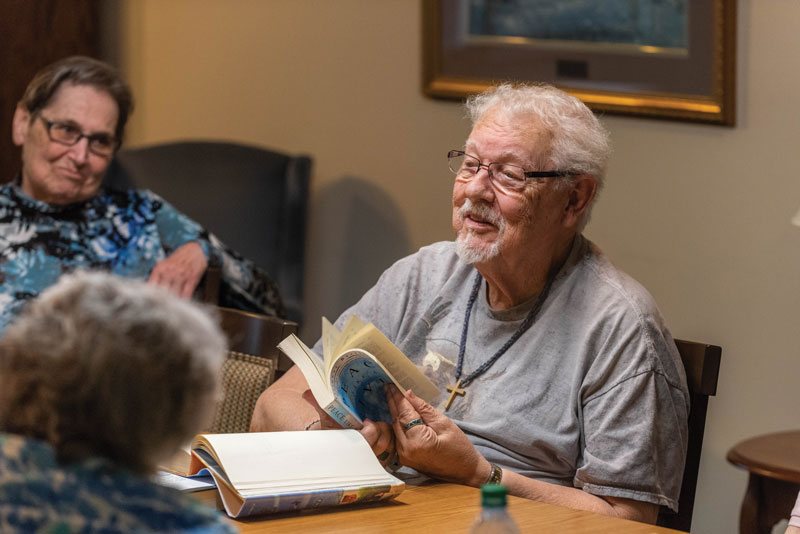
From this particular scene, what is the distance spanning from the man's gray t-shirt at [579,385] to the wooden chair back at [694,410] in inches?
1.0

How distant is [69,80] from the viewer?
8.55 feet

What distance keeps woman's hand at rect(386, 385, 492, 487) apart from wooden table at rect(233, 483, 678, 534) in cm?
7

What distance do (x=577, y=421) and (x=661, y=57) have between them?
1.47 metres

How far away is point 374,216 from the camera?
142 inches

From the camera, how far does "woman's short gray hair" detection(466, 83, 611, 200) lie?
1.81 metres

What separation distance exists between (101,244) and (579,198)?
4.27 feet

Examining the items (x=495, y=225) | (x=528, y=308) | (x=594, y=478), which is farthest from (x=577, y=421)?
(x=495, y=225)

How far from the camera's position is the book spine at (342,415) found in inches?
64.0

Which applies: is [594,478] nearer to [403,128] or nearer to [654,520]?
[654,520]

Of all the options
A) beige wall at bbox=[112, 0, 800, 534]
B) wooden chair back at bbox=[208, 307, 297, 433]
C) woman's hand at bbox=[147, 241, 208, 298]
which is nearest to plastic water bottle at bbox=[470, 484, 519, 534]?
wooden chair back at bbox=[208, 307, 297, 433]

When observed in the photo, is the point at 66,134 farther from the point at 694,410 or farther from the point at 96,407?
the point at 96,407

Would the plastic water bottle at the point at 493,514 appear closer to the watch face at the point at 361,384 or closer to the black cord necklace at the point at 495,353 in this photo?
the watch face at the point at 361,384

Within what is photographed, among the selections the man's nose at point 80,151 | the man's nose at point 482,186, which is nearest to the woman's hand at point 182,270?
the man's nose at point 80,151

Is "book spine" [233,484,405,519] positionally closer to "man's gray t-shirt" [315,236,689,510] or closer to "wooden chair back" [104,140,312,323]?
"man's gray t-shirt" [315,236,689,510]
